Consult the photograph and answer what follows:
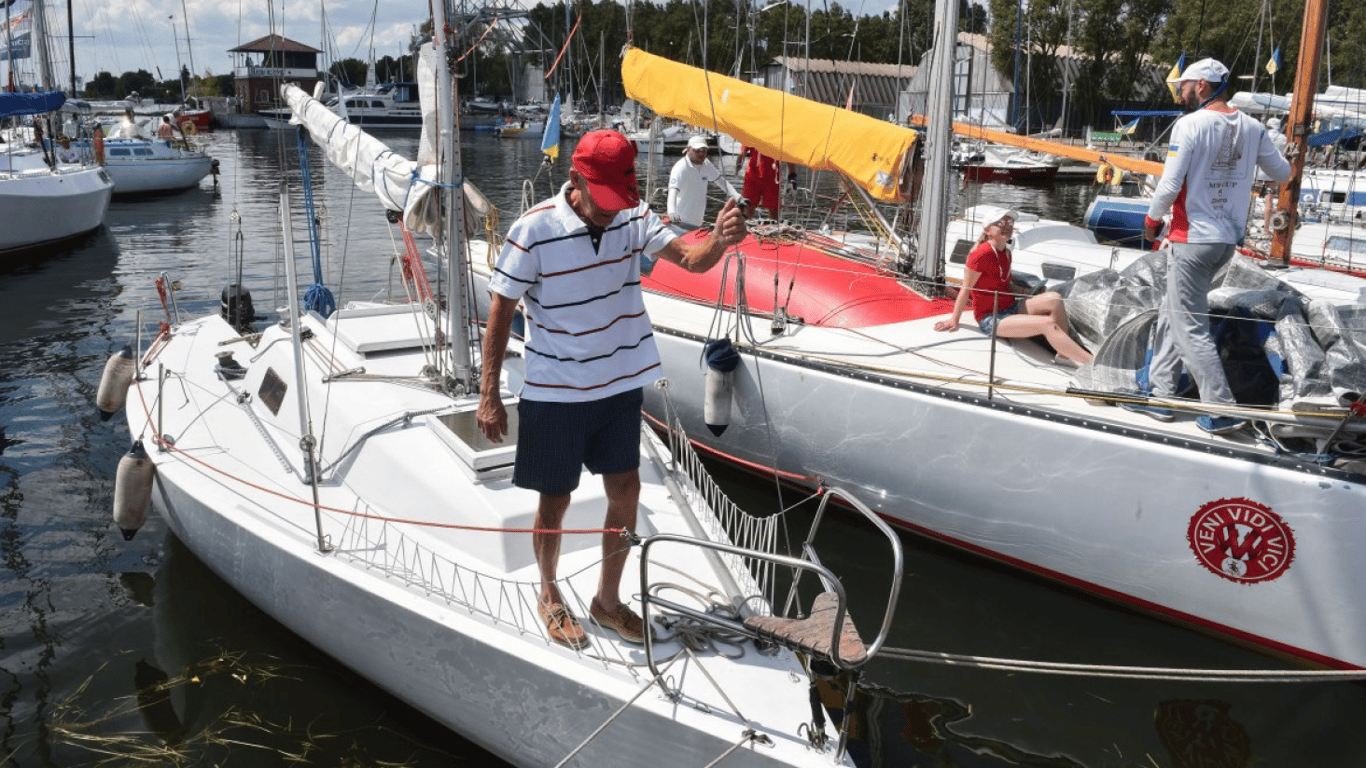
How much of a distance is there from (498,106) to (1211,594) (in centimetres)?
6860

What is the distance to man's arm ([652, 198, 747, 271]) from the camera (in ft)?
10.8

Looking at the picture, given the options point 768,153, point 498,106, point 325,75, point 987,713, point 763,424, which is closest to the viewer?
point 987,713

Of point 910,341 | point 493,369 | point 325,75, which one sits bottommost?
point 910,341

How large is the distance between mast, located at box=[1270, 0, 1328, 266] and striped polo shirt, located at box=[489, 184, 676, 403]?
695 centimetres

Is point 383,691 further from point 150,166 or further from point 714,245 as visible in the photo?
point 150,166

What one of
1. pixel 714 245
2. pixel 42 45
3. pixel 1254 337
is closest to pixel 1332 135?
pixel 1254 337

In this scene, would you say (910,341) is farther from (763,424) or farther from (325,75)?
(325,75)

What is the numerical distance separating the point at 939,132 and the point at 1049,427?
263 cm

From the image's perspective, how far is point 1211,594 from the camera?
5.17 meters

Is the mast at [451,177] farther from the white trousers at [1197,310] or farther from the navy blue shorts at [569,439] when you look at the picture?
the white trousers at [1197,310]

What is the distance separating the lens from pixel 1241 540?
16.3 feet

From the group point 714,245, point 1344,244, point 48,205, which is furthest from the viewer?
point 48,205

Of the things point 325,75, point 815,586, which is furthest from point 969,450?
point 325,75

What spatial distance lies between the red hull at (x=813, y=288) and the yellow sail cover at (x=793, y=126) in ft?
2.48
